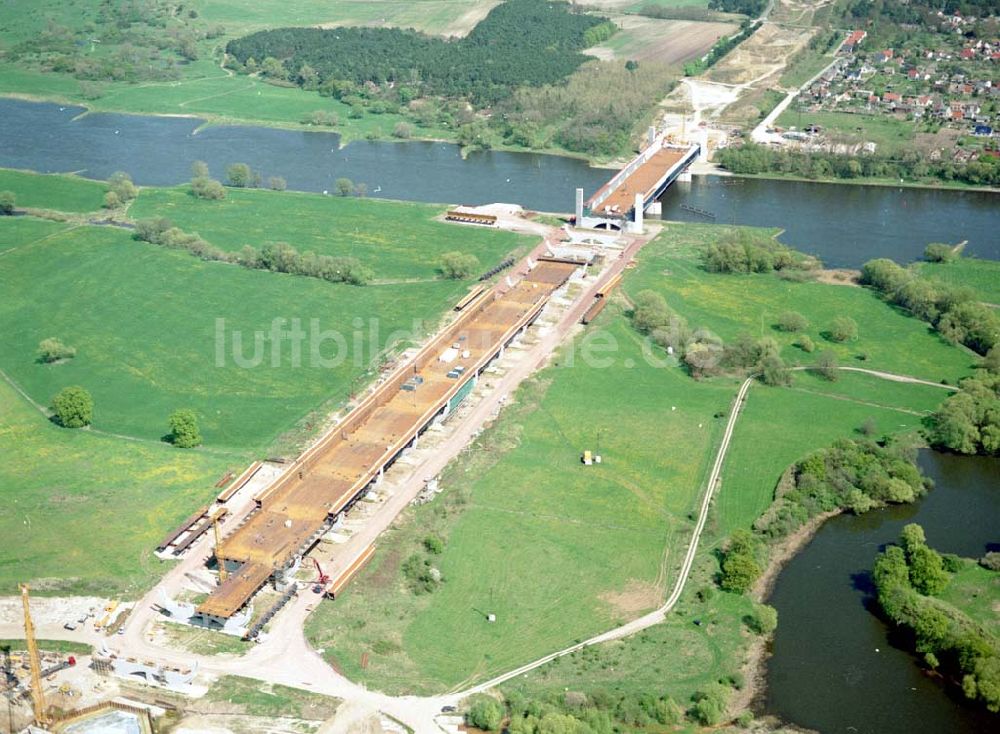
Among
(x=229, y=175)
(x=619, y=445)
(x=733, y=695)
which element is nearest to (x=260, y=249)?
(x=229, y=175)

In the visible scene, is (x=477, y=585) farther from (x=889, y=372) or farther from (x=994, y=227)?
(x=994, y=227)

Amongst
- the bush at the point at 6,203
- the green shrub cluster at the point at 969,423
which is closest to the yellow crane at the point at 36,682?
the green shrub cluster at the point at 969,423

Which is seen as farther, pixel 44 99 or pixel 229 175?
pixel 44 99

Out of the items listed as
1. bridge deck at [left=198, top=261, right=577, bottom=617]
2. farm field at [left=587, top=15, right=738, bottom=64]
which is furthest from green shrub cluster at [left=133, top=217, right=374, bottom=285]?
farm field at [left=587, top=15, right=738, bottom=64]

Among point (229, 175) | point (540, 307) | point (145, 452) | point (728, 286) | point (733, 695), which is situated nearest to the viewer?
point (733, 695)

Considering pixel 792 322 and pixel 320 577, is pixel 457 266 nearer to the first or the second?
pixel 792 322

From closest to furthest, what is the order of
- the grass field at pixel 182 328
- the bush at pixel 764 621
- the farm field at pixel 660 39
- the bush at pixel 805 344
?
the bush at pixel 764 621
the grass field at pixel 182 328
the bush at pixel 805 344
the farm field at pixel 660 39

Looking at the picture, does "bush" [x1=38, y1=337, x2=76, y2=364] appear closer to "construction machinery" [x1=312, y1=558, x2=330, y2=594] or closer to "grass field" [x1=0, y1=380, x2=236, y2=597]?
"grass field" [x1=0, y1=380, x2=236, y2=597]

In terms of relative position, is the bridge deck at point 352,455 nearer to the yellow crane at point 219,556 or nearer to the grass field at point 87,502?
the yellow crane at point 219,556

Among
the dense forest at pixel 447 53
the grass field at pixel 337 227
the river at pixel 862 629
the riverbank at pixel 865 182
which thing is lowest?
the river at pixel 862 629
